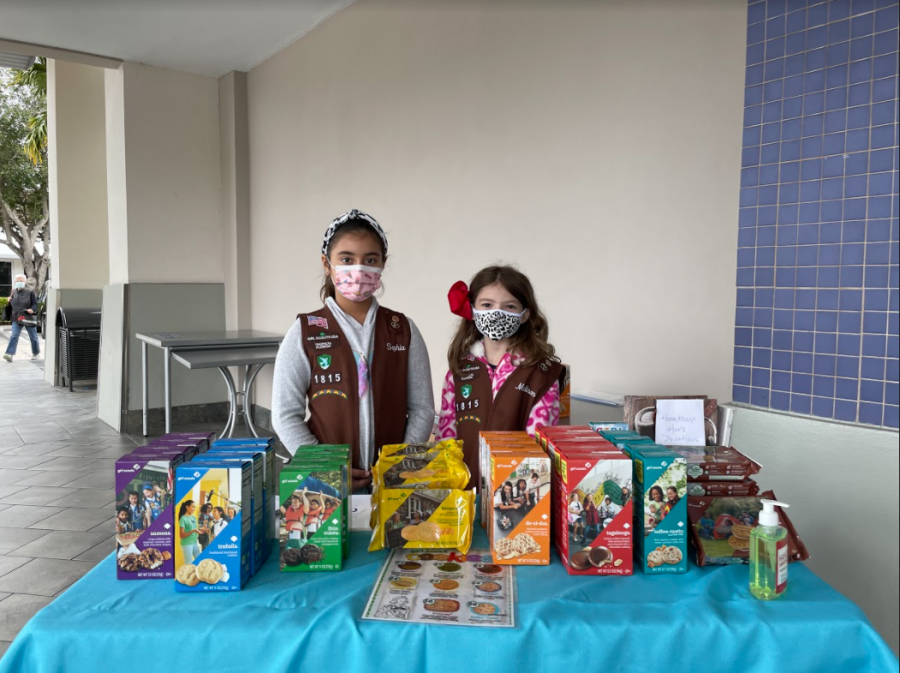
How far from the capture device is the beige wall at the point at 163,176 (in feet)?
19.7

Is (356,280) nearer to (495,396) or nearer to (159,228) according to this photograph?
(495,396)

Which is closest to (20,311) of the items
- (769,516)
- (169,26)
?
(169,26)

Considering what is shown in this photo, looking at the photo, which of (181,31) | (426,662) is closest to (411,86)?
(181,31)

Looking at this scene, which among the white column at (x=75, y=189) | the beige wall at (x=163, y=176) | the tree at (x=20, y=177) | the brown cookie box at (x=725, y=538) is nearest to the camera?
the brown cookie box at (x=725, y=538)

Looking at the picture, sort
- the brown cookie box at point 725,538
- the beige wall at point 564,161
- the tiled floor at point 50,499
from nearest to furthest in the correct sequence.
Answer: the brown cookie box at point 725,538 < the beige wall at point 564,161 < the tiled floor at point 50,499

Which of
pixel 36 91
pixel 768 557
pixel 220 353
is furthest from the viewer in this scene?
pixel 36 91

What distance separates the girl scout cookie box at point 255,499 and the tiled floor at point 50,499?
1.79 m

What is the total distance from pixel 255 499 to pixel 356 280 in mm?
791

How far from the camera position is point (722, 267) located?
2.40 metres

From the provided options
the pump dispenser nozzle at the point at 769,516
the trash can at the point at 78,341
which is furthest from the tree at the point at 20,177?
the pump dispenser nozzle at the point at 769,516

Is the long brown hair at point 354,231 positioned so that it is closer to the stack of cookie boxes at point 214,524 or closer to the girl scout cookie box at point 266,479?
the girl scout cookie box at point 266,479

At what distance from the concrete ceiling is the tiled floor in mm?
3304

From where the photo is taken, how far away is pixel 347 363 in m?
1.90

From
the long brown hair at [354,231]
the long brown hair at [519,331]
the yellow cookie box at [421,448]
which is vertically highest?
the long brown hair at [354,231]
